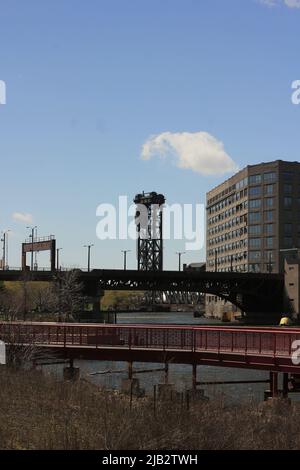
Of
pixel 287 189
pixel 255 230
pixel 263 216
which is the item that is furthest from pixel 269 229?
pixel 287 189

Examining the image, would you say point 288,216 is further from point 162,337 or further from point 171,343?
point 171,343

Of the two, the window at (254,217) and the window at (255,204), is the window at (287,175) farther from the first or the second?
the window at (254,217)

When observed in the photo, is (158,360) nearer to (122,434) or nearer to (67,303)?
(122,434)

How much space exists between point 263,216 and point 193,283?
39.3 m

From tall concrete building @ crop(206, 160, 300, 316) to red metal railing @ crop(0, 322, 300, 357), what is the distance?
111683mm

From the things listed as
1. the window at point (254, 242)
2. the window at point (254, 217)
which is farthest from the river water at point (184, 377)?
the window at point (254, 217)

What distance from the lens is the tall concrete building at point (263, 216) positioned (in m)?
149

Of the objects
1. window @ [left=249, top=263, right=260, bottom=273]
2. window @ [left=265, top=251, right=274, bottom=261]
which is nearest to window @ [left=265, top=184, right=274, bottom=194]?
window @ [left=265, top=251, right=274, bottom=261]

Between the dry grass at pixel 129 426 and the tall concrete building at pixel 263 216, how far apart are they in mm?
131120

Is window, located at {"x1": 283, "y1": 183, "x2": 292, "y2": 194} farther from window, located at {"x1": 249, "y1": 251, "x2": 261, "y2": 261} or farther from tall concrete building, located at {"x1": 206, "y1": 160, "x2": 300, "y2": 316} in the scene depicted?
window, located at {"x1": 249, "y1": 251, "x2": 261, "y2": 261}

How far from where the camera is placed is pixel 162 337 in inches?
1313

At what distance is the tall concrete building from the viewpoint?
5871 inches
